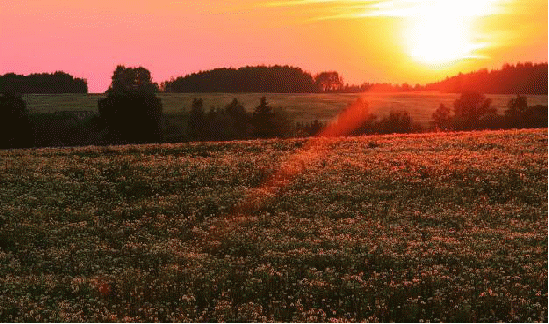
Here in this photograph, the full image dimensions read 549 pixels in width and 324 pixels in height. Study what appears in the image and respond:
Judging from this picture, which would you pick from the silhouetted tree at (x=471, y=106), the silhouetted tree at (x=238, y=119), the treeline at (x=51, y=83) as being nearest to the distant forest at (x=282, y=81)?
the treeline at (x=51, y=83)

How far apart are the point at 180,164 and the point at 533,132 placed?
2505cm

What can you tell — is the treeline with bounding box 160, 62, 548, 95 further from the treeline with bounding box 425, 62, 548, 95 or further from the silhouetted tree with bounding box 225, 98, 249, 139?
the silhouetted tree with bounding box 225, 98, 249, 139

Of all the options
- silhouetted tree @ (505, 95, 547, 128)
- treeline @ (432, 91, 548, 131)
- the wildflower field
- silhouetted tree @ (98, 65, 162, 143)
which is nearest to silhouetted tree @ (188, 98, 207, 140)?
silhouetted tree @ (98, 65, 162, 143)

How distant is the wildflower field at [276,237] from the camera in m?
13.8

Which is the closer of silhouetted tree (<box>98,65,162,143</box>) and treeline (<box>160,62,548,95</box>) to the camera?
silhouetted tree (<box>98,65,162,143</box>)

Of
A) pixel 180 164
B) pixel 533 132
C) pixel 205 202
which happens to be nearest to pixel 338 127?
pixel 533 132

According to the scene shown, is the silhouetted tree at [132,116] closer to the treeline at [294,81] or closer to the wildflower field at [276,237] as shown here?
the wildflower field at [276,237]

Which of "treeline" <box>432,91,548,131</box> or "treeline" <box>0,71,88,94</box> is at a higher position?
"treeline" <box>0,71,88,94</box>

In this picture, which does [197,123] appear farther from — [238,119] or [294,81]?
[294,81]

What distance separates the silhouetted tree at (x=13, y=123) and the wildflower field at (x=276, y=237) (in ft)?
120

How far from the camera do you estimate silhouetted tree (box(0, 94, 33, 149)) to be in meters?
68.4

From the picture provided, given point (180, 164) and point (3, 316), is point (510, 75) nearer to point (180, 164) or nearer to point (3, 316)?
point (180, 164)

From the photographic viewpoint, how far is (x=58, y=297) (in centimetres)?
1454

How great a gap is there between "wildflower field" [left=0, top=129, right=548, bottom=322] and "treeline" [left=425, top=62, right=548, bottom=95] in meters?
128
